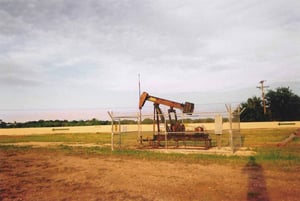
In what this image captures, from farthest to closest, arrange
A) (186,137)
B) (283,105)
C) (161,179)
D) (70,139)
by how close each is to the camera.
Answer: (283,105), (70,139), (186,137), (161,179)

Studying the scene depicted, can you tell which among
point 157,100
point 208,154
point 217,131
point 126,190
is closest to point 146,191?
point 126,190

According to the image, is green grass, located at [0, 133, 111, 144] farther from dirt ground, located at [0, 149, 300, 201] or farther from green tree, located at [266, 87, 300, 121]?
green tree, located at [266, 87, 300, 121]

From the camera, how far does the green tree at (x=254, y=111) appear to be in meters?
51.4

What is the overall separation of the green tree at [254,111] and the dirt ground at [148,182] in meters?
42.8

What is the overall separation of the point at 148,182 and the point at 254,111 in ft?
159

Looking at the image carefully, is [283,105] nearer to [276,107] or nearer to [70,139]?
[276,107]

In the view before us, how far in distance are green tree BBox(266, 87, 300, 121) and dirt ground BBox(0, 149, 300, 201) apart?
1775 inches

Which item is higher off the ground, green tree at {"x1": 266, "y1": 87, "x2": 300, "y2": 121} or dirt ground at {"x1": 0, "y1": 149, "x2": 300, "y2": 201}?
green tree at {"x1": 266, "y1": 87, "x2": 300, "y2": 121}

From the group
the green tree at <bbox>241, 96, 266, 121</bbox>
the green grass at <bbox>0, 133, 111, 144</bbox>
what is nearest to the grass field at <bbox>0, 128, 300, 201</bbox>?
the green grass at <bbox>0, 133, 111, 144</bbox>

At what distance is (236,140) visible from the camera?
1703 centimetres

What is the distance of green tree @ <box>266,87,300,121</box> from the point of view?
2018 inches

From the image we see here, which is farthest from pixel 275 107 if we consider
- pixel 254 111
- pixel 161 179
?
pixel 161 179

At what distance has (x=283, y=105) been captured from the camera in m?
52.0

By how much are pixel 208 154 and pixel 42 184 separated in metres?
8.65
